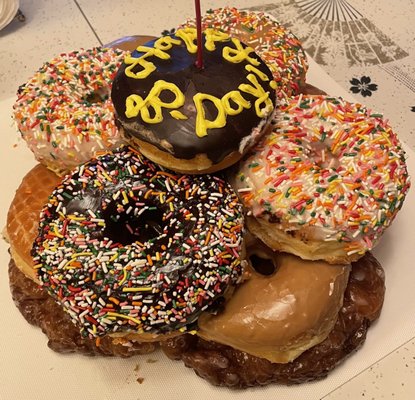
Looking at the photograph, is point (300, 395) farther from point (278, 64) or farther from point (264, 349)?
point (278, 64)

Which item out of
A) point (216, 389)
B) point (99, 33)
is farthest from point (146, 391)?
point (99, 33)

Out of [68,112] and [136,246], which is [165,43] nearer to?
[68,112]

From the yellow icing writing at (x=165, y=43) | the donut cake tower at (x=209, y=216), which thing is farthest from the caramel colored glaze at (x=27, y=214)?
the yellow icing writing at (x=165, y=43)

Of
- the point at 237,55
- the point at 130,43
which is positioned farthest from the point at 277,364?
the point at 130,43

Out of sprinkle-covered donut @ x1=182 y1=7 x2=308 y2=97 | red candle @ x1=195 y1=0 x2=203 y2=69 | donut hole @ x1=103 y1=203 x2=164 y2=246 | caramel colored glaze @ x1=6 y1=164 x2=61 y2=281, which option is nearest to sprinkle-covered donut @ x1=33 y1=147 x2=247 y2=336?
donut hole @ x1=103 y1=203 x2=164 y2=246

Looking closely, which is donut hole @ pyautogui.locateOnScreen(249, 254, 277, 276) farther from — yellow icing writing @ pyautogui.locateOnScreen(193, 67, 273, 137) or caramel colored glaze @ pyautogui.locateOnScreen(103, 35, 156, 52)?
caramel colored glaze @ pyautogui.locateOnScreen(103, 35, 156, 52)

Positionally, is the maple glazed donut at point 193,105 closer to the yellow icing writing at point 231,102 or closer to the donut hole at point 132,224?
the yellow icing writing at point 231,102

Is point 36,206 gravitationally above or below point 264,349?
above
